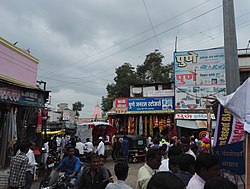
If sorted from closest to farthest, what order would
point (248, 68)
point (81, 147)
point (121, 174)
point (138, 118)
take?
point (121, 174), point (81, 147), point (248, 68), point (138, 118)

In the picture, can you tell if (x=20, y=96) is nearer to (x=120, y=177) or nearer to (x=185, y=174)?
(x=120, y=177)

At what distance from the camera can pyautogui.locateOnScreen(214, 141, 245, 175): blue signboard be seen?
3580 mm

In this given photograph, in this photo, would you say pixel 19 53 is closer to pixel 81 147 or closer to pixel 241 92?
pixel 81 147

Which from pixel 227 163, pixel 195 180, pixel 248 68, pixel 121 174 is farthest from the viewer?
pixel 248 68

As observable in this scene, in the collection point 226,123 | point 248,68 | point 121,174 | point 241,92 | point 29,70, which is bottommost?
point 121,174

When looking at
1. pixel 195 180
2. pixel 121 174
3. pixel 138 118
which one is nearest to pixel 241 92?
pixel 195 180

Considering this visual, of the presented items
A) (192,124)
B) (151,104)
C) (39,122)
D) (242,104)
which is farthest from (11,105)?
(192,124)

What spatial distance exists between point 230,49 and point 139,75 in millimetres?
29218

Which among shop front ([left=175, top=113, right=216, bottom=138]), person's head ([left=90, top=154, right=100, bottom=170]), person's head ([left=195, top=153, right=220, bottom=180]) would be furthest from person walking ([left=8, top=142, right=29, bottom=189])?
shop front ([left=175, top=113, right=216, bottom=138])

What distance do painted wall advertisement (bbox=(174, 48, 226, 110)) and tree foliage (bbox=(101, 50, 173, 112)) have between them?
36.6 feet

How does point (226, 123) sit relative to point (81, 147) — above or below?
above

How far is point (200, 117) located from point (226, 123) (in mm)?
15881

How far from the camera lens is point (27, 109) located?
12.3m

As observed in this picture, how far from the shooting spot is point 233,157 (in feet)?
12.2
